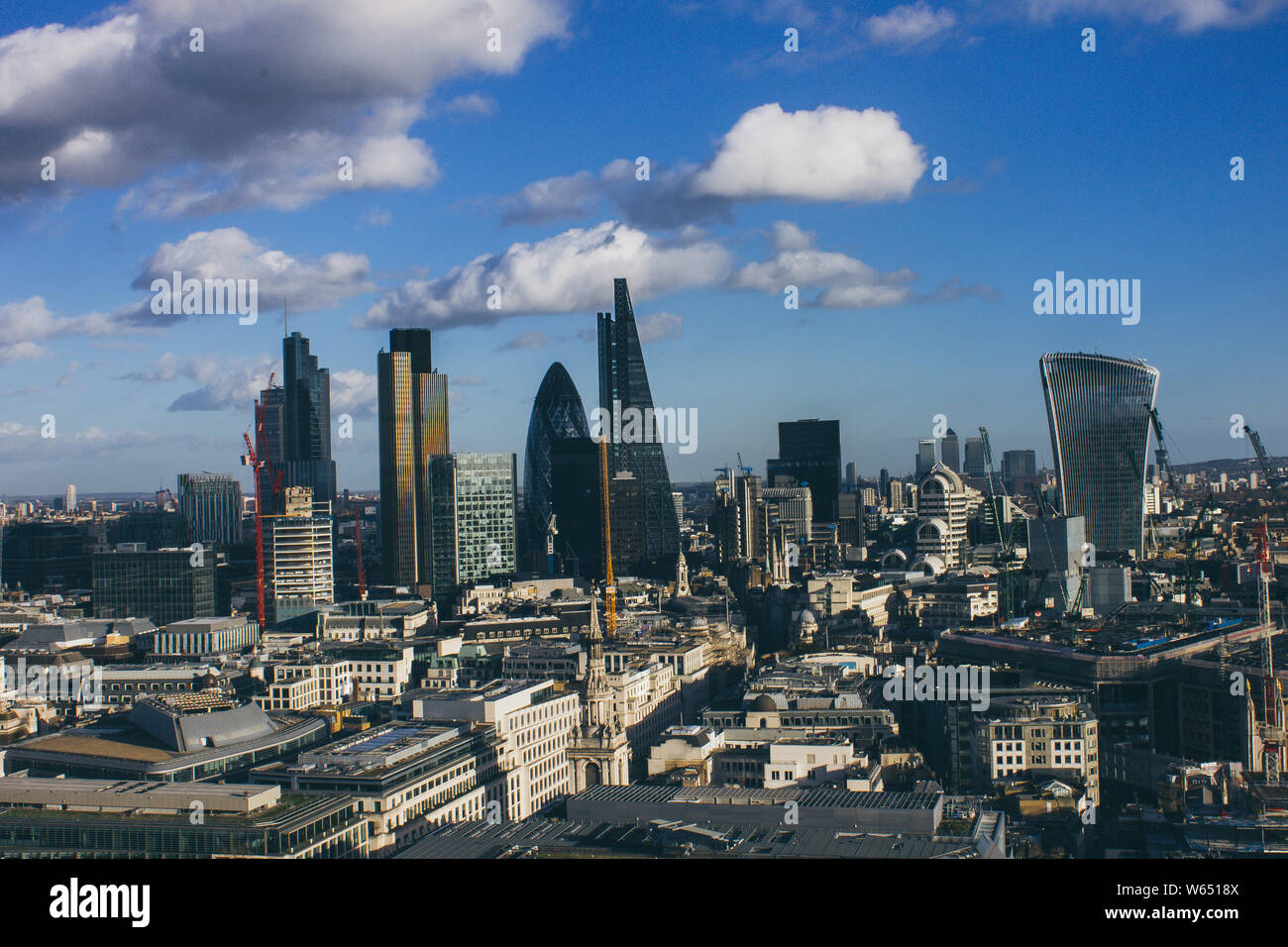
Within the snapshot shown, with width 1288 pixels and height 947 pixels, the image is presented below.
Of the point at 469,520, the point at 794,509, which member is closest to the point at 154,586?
the point at 469,520

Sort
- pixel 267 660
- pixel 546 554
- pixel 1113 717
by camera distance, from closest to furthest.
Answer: pixel 1113 717, pixel 267 660, pixel 546 554

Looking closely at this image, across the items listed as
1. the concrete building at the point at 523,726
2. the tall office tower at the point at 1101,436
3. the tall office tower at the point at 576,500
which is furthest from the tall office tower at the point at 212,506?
the concrete building at the point at 523,726

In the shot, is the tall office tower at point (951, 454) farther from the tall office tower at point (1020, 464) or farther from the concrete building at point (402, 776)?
the concrete building at point (402, 776)
